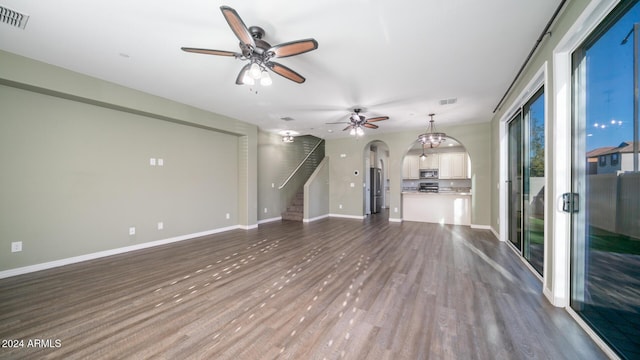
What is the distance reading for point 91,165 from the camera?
387cm

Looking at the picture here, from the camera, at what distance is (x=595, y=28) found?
6.23ft

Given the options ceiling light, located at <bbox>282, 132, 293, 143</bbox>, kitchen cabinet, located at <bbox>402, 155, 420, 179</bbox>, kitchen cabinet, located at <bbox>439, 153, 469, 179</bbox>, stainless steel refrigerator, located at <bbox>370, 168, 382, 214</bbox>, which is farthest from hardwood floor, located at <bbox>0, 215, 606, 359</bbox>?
kitchen cabinet, located at <bbox>402, 155, 420, 179</bbox>

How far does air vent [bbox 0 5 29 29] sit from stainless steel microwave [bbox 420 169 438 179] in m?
10.3

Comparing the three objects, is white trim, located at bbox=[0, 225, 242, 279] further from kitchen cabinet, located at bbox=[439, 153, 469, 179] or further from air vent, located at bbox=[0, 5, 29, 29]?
kitchen cabinet, located at bbox=[439, 153, 469, 179]

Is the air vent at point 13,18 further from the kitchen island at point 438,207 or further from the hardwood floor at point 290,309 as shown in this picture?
the kitchen island at point 438,207

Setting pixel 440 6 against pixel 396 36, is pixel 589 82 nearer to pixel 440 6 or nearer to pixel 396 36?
pixel 440 6

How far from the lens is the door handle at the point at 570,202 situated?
2139 mm

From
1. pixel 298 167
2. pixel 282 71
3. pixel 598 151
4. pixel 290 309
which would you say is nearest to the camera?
pixel 598 151

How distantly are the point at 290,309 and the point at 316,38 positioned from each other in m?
3.05

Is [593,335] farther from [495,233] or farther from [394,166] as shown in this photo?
[394,166]

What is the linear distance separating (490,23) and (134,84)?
5.27 metres

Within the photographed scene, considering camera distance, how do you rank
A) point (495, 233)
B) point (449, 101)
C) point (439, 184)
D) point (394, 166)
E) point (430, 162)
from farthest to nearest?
point (439, 184) < point (430, 162) < point (394, 166) < point (495, 233) < point (449, 101)

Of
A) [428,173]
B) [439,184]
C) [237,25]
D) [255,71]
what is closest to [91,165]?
[255,71]

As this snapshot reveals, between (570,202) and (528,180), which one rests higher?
(528,180)
